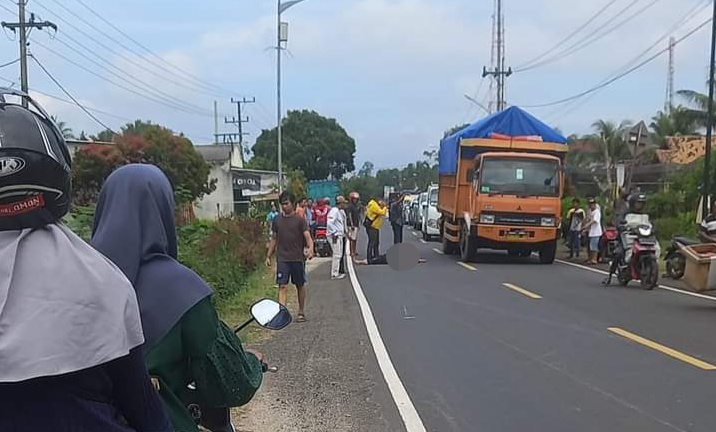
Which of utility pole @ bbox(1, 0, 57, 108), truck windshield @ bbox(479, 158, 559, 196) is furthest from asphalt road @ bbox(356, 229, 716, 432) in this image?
utility pole @ bbox(1, 0, 57, 108)

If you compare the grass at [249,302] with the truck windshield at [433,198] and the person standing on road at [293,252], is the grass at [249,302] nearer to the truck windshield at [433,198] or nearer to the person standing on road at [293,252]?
the person standing on road at [293,252]

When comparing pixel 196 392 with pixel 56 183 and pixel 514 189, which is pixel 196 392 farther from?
pixel 514 189

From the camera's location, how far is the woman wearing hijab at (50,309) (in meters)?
1.87

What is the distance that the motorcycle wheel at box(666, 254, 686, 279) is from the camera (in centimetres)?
1717

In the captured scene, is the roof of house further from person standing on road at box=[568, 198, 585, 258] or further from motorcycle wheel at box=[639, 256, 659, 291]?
motorcycle wheel at box=[639, 256, 659, 291]

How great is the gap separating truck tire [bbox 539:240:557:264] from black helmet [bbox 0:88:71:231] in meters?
21.0

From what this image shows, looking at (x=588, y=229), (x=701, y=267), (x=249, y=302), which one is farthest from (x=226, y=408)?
(x=588, y=229)

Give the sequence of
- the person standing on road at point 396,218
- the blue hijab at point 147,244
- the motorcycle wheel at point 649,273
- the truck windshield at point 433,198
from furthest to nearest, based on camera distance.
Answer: the truck windshield at point 433,198 → the person standing on road at point 396,218 → the motorcycle wheel at point 649,273 → the blue hijab at point 147,244

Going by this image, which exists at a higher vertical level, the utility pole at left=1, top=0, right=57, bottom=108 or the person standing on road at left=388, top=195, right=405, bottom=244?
the utility pole at left=1, top=0, right=57, bottom=108

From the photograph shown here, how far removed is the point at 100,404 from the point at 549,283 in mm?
15858

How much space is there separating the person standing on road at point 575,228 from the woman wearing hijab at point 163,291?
→ 21.7 meters

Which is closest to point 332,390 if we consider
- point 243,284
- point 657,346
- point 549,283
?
point 657,346

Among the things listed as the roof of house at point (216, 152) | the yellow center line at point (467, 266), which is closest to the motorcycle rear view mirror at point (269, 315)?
the yellow center line at point (467, 266)

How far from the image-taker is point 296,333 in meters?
11.1
